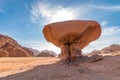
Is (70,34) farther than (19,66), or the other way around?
(19,66)

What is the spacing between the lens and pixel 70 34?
12039 millimetres

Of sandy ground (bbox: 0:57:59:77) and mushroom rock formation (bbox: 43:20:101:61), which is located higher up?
mushroom rock formation (bbox: 43:20:101:61)

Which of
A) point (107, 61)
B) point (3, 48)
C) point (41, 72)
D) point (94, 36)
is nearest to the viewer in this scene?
point (41, 72)

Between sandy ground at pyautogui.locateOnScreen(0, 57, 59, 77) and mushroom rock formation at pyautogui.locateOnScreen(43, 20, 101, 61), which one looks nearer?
mushroom rock formation at pyautogui.locateOnScreen(43, 20, 101, 61)

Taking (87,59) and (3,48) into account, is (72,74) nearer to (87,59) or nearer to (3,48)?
(87,59)

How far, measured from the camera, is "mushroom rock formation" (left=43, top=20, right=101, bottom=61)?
12.1m

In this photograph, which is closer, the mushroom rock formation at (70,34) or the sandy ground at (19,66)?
the mushroom rock formation at (70,34)

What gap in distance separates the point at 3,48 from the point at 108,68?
2077 centimetres

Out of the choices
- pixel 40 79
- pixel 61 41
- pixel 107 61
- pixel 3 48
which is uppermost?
pixel 3 48

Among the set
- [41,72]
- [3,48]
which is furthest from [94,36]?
[3,48]

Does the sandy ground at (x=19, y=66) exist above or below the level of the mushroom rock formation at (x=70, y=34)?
below

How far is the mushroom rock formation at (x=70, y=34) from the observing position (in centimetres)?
1205

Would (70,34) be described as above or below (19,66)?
above

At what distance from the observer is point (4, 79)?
10695 millimetres
